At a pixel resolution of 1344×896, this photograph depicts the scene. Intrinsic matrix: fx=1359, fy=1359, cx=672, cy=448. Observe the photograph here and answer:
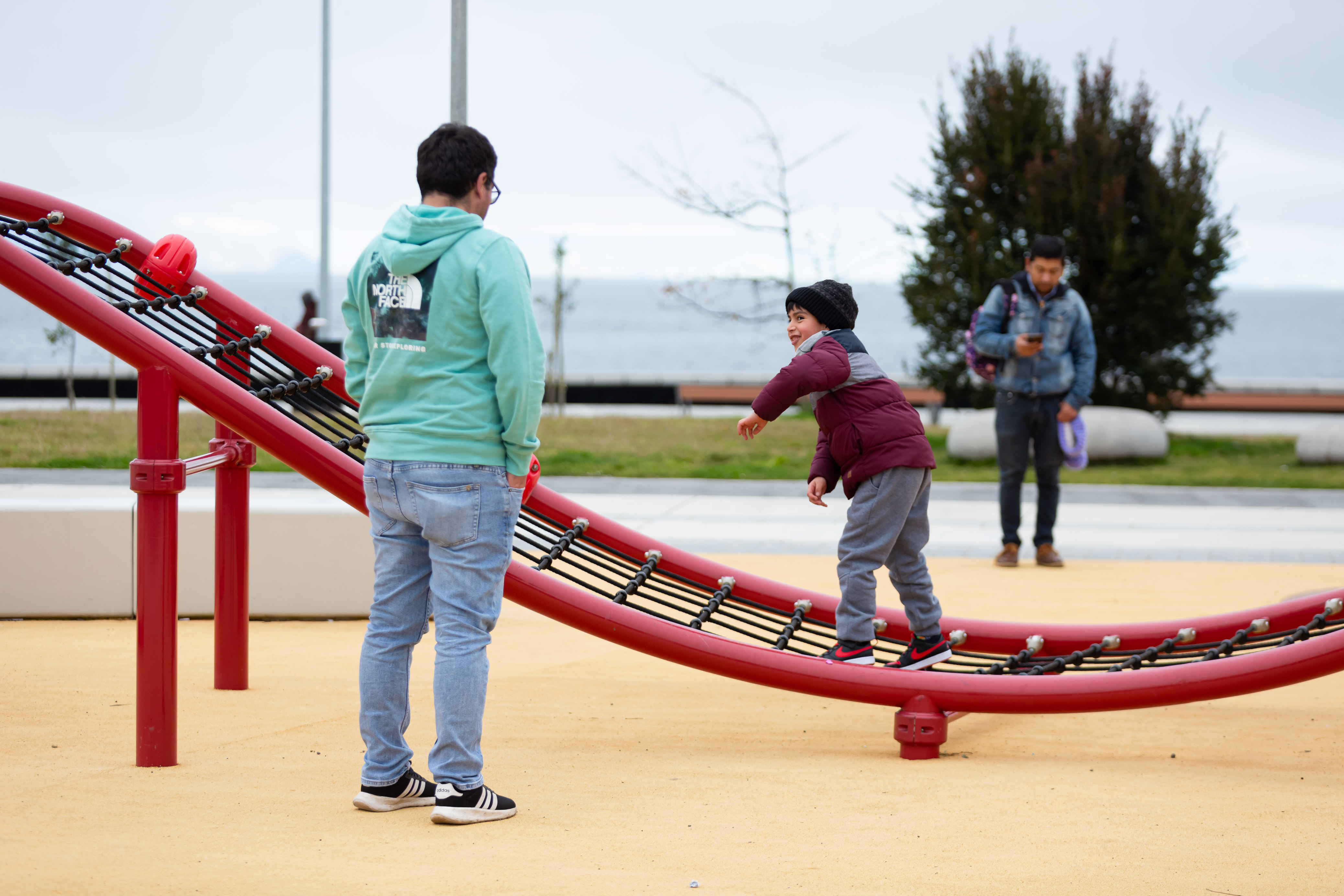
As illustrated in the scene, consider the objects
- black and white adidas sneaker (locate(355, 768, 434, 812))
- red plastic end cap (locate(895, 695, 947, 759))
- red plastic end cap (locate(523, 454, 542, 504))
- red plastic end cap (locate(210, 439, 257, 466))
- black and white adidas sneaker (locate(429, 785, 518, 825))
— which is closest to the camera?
black and white adidas sneaker (locate(429, 785, 518, 825))

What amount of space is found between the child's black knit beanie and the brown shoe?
4173 millimetres

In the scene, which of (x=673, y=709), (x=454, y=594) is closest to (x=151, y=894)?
(x=454, y=594)

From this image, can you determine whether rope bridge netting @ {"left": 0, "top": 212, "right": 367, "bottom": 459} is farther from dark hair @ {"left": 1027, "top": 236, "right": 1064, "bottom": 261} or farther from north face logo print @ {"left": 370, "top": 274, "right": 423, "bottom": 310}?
dark hair @ {"left": 1027, "top": 236, "right": 1064, "bottom": 261}

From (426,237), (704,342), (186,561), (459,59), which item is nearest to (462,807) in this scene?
(426,237)

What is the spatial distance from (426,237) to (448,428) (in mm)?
471

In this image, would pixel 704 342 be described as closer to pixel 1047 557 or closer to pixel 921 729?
pixel 1047 557

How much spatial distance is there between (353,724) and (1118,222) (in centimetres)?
1311

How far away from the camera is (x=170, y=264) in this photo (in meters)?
4.60

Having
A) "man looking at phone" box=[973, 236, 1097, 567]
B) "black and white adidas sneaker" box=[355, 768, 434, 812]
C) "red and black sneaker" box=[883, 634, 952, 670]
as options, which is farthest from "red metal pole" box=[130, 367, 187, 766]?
"man looking at phone" box=[973, 236, 1097, 567]

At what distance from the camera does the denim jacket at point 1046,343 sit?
25.8 feet

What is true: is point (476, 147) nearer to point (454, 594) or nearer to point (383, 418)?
point (383, 418)

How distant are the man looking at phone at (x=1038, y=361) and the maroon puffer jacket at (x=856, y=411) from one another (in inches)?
137

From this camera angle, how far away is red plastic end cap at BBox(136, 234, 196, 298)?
15.1ft

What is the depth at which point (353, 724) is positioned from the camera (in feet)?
14.9
